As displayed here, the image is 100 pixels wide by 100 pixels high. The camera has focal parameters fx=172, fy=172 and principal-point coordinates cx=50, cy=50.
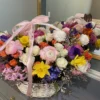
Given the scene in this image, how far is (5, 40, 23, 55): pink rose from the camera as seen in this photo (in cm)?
74

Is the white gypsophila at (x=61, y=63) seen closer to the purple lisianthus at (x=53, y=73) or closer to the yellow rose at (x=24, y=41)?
the purple lisianthus at (x=53, y=73)

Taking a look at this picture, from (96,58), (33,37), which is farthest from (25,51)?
(96,58)

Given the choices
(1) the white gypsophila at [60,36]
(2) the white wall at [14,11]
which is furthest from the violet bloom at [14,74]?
→ (2) the white wall at [14,11]

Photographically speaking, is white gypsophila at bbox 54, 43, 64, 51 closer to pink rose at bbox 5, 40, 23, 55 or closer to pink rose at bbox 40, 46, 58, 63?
pink rose at bbox 40, 46, 58, 63

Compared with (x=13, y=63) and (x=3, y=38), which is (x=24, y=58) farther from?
(x=3, y=38)

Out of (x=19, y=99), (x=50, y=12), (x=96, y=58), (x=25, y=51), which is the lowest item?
(x=19, y=99)

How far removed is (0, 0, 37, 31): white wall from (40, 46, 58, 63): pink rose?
61 centimetres

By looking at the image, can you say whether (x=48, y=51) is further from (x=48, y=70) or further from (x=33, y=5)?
(x=33, y=5)

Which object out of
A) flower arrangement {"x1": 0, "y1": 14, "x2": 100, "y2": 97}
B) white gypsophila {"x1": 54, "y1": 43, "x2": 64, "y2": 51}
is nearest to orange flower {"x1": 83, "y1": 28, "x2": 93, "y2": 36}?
flower arrangement {"x1": 0, "y1": 14, "x2": 100, "y2": 97}

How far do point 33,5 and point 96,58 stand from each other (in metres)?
0.60

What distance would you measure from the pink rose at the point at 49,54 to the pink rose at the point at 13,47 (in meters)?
0.11

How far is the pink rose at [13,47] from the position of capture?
738 millimetres

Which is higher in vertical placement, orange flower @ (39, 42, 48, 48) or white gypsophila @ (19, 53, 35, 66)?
orange flower @ (39, 42, 48, 48)

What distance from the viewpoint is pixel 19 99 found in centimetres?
83
